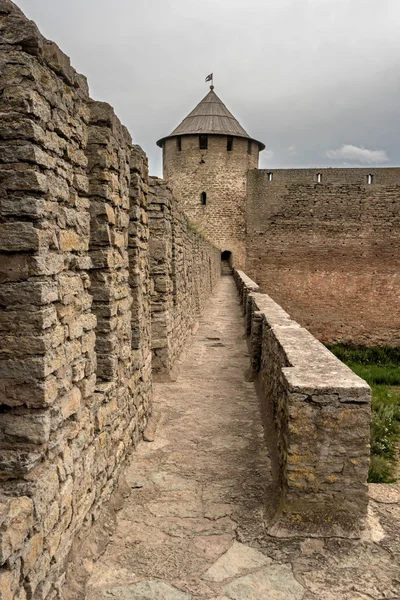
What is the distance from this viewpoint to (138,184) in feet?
14.2

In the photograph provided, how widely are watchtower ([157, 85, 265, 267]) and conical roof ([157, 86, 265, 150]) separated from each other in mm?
43

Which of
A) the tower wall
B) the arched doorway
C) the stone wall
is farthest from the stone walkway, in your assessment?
the arched doorway

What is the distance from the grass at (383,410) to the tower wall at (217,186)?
6809 millimetres

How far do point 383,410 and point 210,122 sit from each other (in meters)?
17.7

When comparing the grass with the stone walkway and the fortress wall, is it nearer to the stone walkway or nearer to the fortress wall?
the fortress wall

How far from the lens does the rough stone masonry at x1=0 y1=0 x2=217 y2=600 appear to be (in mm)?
2223

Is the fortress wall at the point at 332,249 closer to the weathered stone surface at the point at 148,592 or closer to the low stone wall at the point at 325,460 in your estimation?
the low stone wall at the point at 325,460

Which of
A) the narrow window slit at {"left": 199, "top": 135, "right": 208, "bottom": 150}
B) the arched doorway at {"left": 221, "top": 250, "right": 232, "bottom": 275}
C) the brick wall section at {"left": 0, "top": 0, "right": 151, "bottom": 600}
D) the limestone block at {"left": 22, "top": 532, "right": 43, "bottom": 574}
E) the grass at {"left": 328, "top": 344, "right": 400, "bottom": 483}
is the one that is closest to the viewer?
the limestone block at {"left": 22, "top": 532, "right": 43, "bottom": 574}

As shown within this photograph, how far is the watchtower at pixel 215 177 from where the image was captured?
2300cm

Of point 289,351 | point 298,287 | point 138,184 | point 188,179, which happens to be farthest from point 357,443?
point 188,179

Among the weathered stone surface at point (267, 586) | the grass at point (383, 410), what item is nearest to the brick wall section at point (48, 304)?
the weathered stone surface at point (267, 586)

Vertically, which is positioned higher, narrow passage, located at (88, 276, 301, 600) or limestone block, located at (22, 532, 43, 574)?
limestone block, located at (22, 532, 43, 574)

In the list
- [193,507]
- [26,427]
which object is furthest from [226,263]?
[26,427]

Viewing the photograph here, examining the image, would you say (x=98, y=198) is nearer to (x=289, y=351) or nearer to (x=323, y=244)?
(x=289, y=351)
